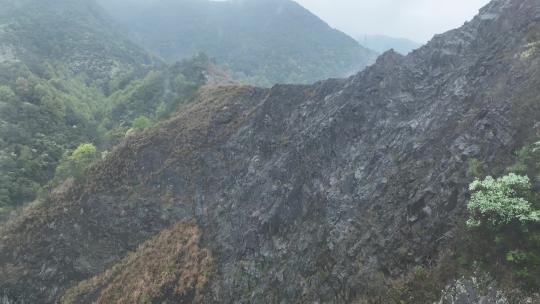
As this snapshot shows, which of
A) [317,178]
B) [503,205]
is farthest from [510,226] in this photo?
[317,178]

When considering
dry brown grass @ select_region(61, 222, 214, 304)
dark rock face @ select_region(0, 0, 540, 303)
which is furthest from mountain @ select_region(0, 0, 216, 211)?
dry brown grass @ select_region(61, 222, 214, 304)

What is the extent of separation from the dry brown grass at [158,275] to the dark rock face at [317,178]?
3.86 ft

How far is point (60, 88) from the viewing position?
304 ft

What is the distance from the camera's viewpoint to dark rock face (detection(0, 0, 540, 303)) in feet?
65.9

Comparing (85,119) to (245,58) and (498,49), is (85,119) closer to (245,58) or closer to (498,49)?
(498,49)

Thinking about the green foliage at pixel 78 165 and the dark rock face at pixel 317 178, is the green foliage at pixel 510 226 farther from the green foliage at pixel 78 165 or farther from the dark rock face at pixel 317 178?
the green foliage at pixel 78 165

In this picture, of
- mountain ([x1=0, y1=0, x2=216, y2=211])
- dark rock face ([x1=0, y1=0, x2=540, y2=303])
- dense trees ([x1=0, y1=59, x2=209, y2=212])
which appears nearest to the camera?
dark rock face ([x1=0, y1=0, x2=540, y2=303])

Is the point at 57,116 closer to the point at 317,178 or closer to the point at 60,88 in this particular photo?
the point at 60,88

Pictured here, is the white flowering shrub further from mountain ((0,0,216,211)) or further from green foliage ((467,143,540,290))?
mountain ((0,0,216,211))

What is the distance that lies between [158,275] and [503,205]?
23558 mm

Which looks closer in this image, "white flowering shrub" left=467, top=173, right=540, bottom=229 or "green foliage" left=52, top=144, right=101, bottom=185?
"white flowering shrub" left=467, top=173, right=540, bottom=229

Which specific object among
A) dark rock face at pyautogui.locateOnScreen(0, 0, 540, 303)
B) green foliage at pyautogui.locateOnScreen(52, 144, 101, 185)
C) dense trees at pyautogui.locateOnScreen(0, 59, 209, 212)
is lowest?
dense trees at pyautogui.locateOnScreen(0, 59, 209, 212)

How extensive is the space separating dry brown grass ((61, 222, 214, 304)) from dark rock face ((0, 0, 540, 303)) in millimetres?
1176

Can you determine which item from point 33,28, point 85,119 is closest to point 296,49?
point 33,28
